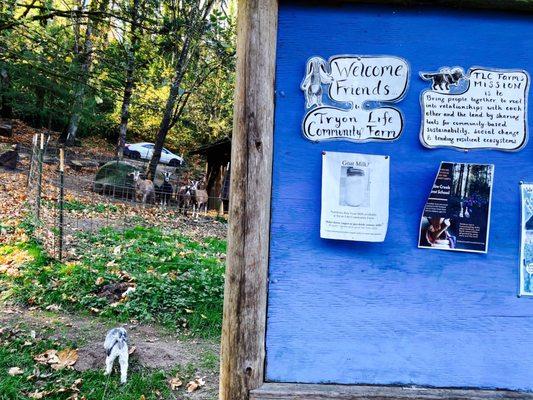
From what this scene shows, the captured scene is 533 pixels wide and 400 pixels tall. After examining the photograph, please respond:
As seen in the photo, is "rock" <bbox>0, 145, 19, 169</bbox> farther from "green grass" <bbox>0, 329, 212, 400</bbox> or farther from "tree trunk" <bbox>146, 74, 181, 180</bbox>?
"green grass" <bbox>0, 329, 212, 400</bbox>

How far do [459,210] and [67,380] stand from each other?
305 centimetres

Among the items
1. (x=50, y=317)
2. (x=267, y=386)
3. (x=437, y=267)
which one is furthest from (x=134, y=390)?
(x=437, y=267)

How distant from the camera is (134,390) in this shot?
329cm

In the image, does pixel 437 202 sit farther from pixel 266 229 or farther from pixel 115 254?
pixel 115 254

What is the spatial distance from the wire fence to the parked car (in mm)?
4871

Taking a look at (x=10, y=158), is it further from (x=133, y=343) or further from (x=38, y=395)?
(x=38, y=395)

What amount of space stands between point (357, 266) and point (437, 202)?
345mm

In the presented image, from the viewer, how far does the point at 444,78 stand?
151 centimetres

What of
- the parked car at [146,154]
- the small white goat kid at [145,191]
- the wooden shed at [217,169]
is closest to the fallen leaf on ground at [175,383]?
the small white goat kid at [145,191]

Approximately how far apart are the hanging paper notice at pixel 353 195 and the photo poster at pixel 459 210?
0.51ft

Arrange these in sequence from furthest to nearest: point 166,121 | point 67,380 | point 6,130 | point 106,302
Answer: point 6,130
point 166,121
point 106,302
point 67,380

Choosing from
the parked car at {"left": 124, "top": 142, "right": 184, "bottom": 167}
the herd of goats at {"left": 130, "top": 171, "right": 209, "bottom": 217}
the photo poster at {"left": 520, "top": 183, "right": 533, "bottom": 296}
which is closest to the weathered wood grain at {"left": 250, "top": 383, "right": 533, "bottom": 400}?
the photo poster at {"left": 520, "top": 183, "right": 533, "bottom": 296}

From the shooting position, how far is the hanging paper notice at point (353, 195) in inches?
59.0

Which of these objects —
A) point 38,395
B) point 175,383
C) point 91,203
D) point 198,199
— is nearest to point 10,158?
point 91,203
